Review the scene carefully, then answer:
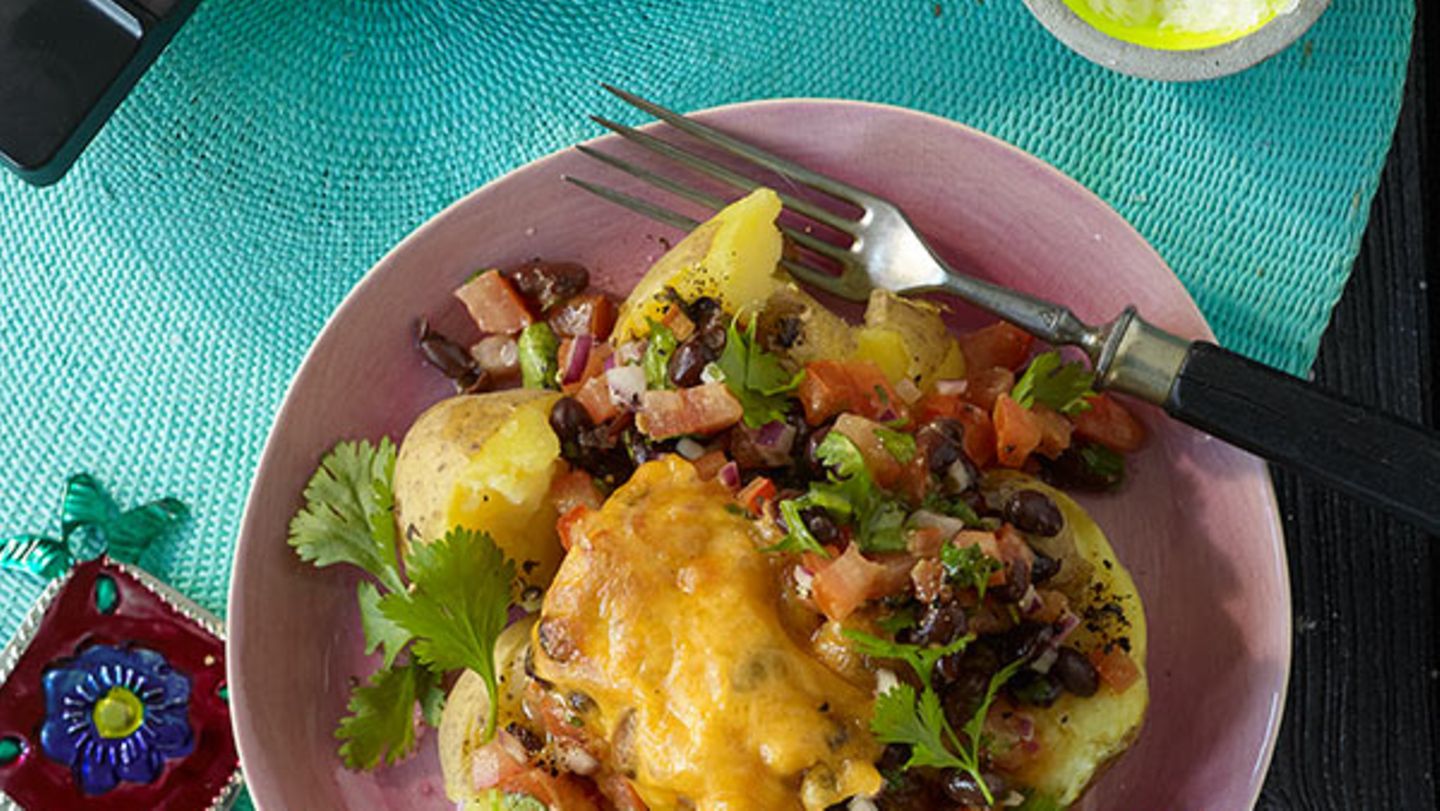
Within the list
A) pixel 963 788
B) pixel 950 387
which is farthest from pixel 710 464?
pixel 963 788

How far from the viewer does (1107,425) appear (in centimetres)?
295

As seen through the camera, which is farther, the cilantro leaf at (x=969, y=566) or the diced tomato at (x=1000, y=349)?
the diced tomato at (x=1000, y=349)

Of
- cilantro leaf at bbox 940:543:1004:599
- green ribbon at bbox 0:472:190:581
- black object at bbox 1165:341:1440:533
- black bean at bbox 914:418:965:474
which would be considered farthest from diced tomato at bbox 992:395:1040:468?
green ribbon at bbox 0:472:190:581

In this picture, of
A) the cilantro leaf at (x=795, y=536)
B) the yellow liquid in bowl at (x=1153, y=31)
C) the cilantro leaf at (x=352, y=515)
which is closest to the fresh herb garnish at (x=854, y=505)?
the cilantro leaf at (x=795, y=536)

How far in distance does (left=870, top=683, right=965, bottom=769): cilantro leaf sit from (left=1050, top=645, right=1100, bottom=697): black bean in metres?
0.26

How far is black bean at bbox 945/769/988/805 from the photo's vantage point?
2.51 metres

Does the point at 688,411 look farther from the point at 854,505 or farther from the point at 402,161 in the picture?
the point at 402,161

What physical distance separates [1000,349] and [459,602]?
1112 mm

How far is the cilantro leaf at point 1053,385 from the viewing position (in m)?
2.85

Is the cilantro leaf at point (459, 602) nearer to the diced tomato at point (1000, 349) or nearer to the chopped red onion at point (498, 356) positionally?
the chopped red onion at point (498, 356)

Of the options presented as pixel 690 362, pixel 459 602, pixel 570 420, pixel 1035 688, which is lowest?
pixel 1035 688

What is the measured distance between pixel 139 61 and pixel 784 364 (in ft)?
5.05

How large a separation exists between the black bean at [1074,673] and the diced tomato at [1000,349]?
627mm

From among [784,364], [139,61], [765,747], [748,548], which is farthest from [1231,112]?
[139,61]
